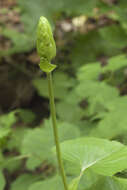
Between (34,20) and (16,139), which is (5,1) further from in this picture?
(16,139)

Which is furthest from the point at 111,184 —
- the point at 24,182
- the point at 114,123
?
the point at 24,182

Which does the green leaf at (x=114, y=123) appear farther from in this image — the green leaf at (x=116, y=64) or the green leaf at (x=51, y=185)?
the green leaf at (x=116, y=64)

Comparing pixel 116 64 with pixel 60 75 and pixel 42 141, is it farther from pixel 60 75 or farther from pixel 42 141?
pixel 60 75

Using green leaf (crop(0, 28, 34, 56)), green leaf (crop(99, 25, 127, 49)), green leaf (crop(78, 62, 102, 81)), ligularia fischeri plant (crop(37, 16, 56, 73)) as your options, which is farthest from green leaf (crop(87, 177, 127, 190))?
green leaf (crop(0, 28, 34, 56))

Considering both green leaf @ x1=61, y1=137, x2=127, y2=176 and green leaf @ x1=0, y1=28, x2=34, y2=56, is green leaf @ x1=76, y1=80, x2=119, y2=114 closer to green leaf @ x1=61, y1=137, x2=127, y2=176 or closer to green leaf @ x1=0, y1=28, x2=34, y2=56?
green leaf @ x1=61, y1=137, x2=127, y2=176

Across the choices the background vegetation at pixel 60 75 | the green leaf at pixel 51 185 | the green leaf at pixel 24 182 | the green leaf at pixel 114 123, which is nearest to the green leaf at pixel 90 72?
the background vegetation at pixel 60 75

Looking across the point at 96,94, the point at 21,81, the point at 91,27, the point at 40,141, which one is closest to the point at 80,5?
the point at 91,27
